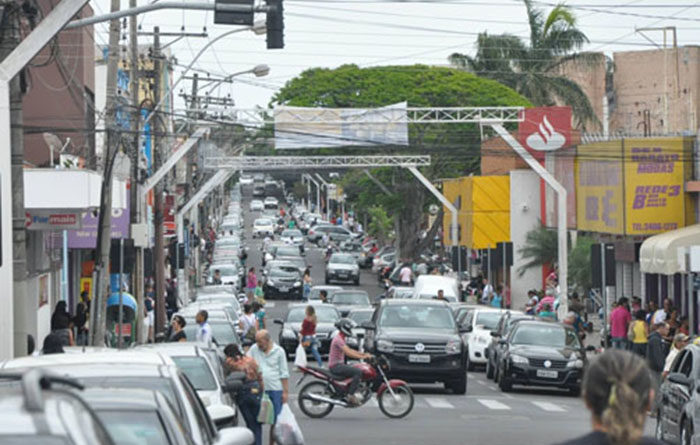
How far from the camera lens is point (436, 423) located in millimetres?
22578

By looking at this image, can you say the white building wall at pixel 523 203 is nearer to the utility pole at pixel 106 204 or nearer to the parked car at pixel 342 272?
the parked car at pixel 342 272

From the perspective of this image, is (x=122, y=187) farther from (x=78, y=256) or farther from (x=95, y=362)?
(x=95, y=362)

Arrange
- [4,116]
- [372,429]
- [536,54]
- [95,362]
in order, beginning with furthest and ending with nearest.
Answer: [536,54] < [372,429] < [4,116] < [95,362]

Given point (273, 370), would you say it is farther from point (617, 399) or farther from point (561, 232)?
point (561, 232)

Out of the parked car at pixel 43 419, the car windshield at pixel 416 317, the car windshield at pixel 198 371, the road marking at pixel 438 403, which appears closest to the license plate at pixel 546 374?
the car windshield at pixel 416 317

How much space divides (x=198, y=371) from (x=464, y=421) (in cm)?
749

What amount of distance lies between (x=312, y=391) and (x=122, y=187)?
1383cm

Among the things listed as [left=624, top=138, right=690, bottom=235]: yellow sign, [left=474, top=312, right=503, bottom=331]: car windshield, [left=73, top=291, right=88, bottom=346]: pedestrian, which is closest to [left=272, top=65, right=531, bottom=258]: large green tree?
[left=624, top=138, right=690, bottom=235]: yellow sign

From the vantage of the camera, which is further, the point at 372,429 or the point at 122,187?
the point at 122,187

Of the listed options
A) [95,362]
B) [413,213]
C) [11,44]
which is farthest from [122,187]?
[413,213]

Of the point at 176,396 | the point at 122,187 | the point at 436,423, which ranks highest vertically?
the point at 122,187

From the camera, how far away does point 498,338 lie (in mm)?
32188

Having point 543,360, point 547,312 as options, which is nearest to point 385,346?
point 543,360

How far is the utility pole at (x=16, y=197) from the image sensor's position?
18.1 m
